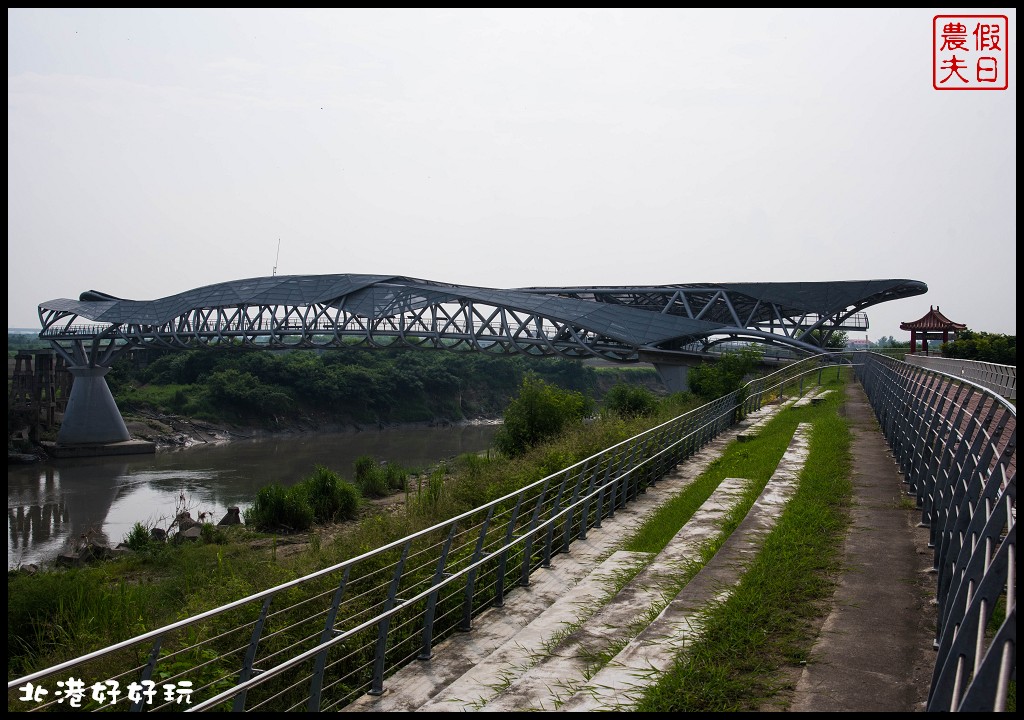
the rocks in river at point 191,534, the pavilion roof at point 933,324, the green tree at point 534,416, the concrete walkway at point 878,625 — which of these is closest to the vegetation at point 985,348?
the pavilion roof at point 933,324

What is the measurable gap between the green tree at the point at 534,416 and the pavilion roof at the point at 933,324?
2794 centimetres

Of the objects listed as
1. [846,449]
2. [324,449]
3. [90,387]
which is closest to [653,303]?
[324,449]

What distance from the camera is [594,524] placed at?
1245cm

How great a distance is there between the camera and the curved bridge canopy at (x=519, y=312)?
187 ft

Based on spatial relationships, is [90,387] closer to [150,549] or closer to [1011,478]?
[150,549]

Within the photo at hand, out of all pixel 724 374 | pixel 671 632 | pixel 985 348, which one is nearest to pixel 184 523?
pixel 724 374

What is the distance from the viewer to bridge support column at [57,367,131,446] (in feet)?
194

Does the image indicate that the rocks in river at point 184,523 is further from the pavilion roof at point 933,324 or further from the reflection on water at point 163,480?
the pavilion roof at point 933,324

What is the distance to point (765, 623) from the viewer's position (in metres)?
6.45

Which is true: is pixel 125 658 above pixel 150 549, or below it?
above

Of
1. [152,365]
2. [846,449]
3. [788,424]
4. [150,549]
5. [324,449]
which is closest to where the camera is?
[846,449]

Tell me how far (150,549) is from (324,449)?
39.6 m

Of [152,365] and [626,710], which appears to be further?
[152,365]

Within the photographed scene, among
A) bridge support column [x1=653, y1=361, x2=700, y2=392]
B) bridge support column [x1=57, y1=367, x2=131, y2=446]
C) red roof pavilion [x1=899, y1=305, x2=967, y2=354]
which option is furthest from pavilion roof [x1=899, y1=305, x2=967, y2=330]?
bridge support column [x1=57, y1=367, x2=131, y2=446]
